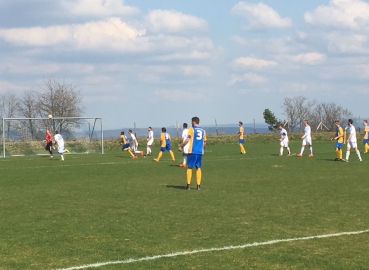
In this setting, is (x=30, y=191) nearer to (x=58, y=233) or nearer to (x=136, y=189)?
(x=136, y=189)

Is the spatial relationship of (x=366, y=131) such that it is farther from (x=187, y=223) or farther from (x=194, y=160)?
(x=187, y=223)

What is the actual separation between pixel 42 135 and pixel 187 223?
111 feet

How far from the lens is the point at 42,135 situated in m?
42.4

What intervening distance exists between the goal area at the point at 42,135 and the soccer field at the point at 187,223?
23.0 meters

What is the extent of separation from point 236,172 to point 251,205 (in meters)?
8.77

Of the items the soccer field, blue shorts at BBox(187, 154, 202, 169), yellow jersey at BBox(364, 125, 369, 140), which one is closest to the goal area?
yellow jersey at BBox(364, 125, 369, 140)

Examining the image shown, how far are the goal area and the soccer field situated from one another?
23.0 m

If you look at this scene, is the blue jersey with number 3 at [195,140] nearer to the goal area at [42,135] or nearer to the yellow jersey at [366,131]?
the yellow jersey at [366,131]

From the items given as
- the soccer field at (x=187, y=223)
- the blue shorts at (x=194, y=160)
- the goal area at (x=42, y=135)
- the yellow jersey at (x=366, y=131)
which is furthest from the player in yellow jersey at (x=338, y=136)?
the goal area at (x=42, y=135)

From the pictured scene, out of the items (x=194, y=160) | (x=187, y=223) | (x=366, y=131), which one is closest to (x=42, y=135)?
(x=366, y=131)

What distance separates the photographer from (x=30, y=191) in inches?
631

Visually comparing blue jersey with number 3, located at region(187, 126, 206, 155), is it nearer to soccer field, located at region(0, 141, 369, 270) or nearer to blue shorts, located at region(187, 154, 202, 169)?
blue shorts, located at region(187, 154, 202, 169)

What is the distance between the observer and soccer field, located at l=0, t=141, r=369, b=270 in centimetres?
756

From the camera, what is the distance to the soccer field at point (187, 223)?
24.8 feet
